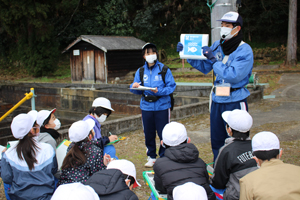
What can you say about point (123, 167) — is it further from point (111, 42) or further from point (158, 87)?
point (111, 42)

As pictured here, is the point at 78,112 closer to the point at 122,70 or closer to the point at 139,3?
the point at 122,70

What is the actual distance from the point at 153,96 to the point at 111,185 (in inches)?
94.8

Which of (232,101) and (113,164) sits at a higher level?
(232,101)

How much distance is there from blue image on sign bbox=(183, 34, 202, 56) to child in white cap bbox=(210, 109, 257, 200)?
3.95ft

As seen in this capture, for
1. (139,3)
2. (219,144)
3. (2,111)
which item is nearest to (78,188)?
(219,144)

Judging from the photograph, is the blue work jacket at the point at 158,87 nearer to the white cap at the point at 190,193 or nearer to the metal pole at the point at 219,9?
the metal pole at the point at 219,9

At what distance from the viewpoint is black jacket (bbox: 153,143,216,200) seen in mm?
2504

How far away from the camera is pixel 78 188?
162 centimetres

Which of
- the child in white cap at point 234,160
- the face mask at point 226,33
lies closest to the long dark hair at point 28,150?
the child in white cap at point 234,160

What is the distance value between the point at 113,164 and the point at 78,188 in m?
0.73

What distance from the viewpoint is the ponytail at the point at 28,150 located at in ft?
9.04

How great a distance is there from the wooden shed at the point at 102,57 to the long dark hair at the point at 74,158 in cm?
1843

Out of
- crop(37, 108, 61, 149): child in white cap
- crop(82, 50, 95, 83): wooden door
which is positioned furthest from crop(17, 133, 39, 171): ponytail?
crop(82, 50, 95, 83): wooden door

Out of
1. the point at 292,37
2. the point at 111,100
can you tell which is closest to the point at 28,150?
the point at 111,100
